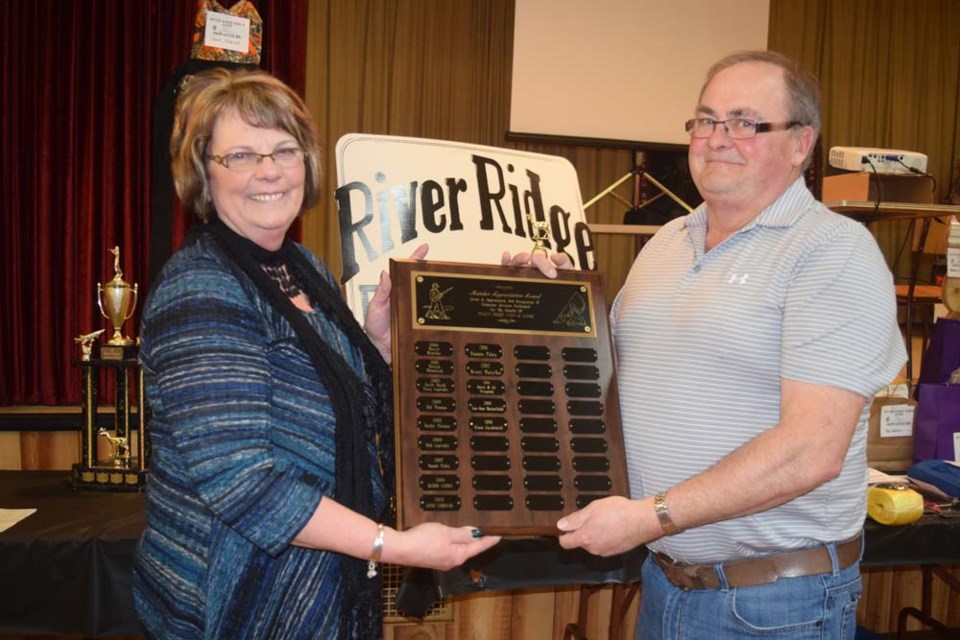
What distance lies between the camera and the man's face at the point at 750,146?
5.45ft

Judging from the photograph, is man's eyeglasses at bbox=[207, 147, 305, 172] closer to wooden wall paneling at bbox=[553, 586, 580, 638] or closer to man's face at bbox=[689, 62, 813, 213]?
man's face at bbox=[689, 62, 813, 213]

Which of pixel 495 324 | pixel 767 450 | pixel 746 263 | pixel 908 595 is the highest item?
pixel 746 263

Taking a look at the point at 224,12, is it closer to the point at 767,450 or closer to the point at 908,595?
the point at 767,450

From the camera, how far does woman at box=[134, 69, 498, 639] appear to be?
1.38 m

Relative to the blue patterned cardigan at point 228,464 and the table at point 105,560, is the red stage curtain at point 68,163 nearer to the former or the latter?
the table at point 105,560

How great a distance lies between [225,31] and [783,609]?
2244 millimetres

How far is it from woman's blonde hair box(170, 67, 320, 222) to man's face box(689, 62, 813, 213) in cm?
86

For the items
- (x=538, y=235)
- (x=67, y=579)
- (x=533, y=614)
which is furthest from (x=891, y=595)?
(x=67, y=579)

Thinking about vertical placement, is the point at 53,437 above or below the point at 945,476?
below

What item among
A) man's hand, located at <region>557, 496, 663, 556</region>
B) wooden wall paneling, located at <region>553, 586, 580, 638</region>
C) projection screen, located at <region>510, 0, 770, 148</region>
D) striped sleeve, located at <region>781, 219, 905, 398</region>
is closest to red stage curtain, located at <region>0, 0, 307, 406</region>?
projection screen, located at <region>510, 0, 770, 148</region>

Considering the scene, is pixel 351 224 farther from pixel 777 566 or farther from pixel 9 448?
pixel 9 448

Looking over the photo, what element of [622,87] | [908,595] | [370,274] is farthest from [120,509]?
[622,87]

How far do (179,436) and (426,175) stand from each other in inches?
54.4

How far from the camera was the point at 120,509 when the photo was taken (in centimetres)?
244
